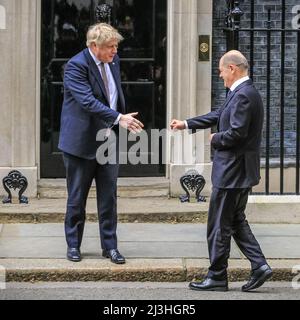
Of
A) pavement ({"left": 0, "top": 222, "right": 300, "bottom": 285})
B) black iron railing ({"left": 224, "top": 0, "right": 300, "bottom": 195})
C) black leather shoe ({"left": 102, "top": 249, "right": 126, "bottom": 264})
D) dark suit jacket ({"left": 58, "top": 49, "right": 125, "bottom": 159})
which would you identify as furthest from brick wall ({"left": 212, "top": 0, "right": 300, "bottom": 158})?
black leather shoe ({"left": 102, "top": 249, "right": 126, "bottom": 264})

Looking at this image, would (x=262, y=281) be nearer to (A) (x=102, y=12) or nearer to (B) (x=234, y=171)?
(B) (x=234, y=171)

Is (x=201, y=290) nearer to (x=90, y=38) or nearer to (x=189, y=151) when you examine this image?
(x=90, y=38)

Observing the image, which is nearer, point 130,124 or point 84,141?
point 130,124

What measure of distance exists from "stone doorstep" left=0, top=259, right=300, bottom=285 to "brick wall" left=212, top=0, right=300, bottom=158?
2.83 metres

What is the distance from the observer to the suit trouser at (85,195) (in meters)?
6.78

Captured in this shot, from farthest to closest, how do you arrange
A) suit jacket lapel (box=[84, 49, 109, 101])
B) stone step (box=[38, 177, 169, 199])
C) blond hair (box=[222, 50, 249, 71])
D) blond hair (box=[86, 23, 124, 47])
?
1. stone step (box=[38, 177, 169, 199])
2. suit jacket lapel (box=[84, 49, 109, 101])
3. blond hair (box=[86, 23, 124, 47])
4. blond hair (box=[222, 50, 249, 71])

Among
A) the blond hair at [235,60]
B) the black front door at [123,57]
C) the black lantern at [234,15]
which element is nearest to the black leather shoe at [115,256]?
the blond hair at [235,60]

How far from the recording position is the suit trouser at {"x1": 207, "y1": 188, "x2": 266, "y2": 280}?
618cm

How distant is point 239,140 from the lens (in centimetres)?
601

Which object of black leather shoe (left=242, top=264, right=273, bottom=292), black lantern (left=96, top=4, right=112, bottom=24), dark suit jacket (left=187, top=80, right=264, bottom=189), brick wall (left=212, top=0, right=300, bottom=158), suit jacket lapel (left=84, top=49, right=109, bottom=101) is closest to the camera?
dark suit jacket (left=187, top=80, right=264, bottom=189)

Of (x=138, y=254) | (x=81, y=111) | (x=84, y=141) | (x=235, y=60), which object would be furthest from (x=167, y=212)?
(x=235, y=60)

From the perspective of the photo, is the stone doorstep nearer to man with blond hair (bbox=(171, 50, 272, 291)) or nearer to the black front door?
man with blond hair (bbox=(171, 50, 272, 291))

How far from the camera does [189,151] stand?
29.8 feet

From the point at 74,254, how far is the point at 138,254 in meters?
0.58
